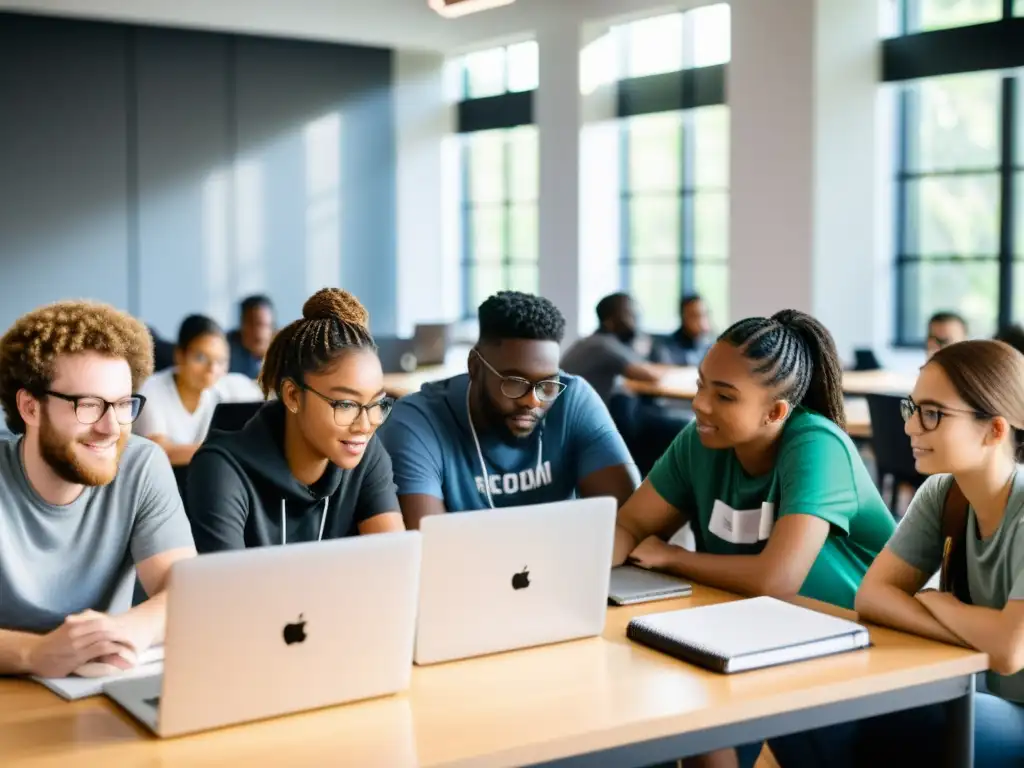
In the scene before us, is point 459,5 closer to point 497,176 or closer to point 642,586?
point 642,586

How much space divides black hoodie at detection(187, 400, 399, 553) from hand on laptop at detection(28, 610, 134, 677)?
1.49ft

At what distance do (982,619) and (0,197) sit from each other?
8640 millimetres

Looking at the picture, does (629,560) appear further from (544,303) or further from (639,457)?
(639,457)

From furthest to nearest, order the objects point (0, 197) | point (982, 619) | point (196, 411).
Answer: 1. point (0, 197)
2. point (196, 411)
3. point (982, 619)

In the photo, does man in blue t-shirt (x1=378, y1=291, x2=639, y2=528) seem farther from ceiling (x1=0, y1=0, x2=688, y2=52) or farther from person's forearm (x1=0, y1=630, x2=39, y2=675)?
ceiling (x1=0, y1=0, x2=688, y2=52)

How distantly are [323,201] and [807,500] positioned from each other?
895 cm

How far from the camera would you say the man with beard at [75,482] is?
2.14m

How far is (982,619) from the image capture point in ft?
6.93

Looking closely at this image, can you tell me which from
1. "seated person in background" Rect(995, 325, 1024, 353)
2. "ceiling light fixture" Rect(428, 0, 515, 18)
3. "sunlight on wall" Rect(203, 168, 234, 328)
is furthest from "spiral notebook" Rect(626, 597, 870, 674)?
"sunlight on wall" Rect(203, 168, 234, 328)

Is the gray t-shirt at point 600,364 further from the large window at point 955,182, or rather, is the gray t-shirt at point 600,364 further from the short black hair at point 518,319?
the short black hair at point 518,319

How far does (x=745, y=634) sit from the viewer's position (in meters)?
2.09

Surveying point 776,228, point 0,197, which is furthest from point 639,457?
point 0,197

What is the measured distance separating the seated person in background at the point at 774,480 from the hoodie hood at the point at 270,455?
0.67m

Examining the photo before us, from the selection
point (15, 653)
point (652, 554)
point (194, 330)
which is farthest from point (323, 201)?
point (15, 653)
